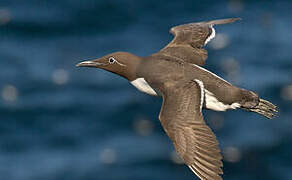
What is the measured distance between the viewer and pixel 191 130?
1031cm

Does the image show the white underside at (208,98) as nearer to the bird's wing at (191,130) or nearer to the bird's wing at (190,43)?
the bird's wing at (191,130)

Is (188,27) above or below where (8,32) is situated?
below

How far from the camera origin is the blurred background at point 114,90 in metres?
18.6

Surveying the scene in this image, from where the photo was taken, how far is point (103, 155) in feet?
63.1

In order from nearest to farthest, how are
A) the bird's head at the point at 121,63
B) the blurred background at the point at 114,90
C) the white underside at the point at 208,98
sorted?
the white underside at the point at 208,98 → the bird's head at the point at 121,63 → the blurred background at the point at 114,90

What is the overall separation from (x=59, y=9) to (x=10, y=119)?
446cm

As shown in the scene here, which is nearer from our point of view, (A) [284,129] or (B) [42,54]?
(A) [284,129]

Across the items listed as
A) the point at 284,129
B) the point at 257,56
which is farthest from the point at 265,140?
the point at 257,56

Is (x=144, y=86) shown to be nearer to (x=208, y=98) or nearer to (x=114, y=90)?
(x=208, y=98)

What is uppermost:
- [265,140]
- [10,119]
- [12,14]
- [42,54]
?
[12,14]

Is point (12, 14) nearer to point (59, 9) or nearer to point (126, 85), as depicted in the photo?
point (59, 9)

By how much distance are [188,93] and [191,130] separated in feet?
1.99

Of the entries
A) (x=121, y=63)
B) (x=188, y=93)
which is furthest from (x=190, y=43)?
(x=188, y=93)

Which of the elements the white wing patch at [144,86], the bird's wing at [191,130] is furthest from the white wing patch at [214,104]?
the white wing patch at [144,86]
